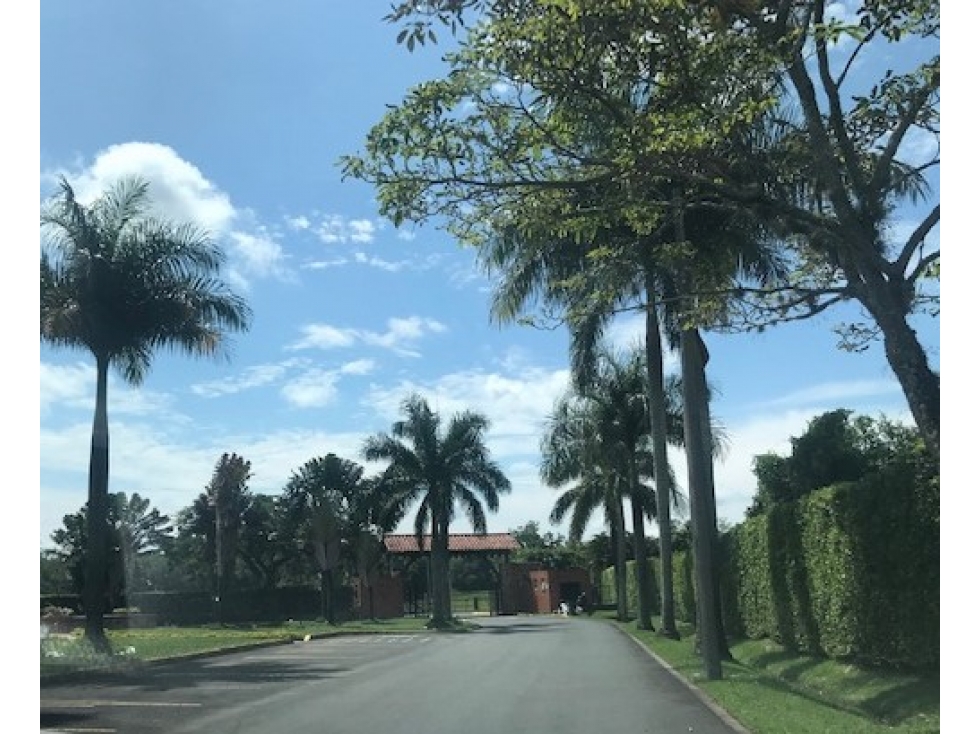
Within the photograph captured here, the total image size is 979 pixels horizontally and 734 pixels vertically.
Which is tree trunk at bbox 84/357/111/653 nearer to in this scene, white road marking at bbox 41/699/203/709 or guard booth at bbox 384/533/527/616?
white road marking at bbox 41/699/203/709

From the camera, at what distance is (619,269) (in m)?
13.0

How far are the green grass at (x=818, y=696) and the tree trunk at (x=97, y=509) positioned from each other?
12.8 m

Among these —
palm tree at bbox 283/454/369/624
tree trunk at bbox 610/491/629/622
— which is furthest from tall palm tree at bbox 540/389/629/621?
palm tree at bbox 283/454/369/624

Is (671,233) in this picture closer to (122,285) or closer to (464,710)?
(464,710)

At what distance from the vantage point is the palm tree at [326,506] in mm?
51344

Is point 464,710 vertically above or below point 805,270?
below

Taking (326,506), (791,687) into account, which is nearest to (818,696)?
(791,687)

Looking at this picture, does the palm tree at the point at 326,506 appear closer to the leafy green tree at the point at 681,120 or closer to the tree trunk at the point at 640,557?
the tree trunk at the point at 640,557

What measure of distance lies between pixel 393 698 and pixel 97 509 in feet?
37.4

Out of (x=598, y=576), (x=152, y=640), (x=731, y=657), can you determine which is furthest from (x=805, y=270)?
(x=598, y=576)

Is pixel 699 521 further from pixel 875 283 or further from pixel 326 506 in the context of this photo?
pixel 326 506

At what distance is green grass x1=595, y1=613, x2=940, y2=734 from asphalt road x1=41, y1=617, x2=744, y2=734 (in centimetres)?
49

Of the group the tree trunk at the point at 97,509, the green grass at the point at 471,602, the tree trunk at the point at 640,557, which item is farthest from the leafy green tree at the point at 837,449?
the green grass at the point at 471,602

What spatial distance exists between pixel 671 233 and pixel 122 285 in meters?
12.1
